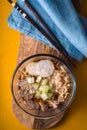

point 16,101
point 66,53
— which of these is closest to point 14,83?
point 16,101

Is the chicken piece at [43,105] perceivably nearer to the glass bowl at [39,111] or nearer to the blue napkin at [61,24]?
the glass bowl at [39,111]

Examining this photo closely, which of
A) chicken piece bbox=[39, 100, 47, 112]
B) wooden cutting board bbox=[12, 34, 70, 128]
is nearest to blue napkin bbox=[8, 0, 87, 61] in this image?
wooden cutting board bbox=[12, 34, 70, 128]

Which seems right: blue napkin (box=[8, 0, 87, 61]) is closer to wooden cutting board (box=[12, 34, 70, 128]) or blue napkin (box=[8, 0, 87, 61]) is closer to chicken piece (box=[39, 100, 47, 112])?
wooden cutting board (box=[12, 34, 70, 128])

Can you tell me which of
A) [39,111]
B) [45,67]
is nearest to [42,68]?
[45,67]

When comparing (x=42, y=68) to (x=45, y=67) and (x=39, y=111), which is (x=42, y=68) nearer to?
(x=45, y=67)

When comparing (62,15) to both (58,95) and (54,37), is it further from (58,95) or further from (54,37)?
(58,95)
